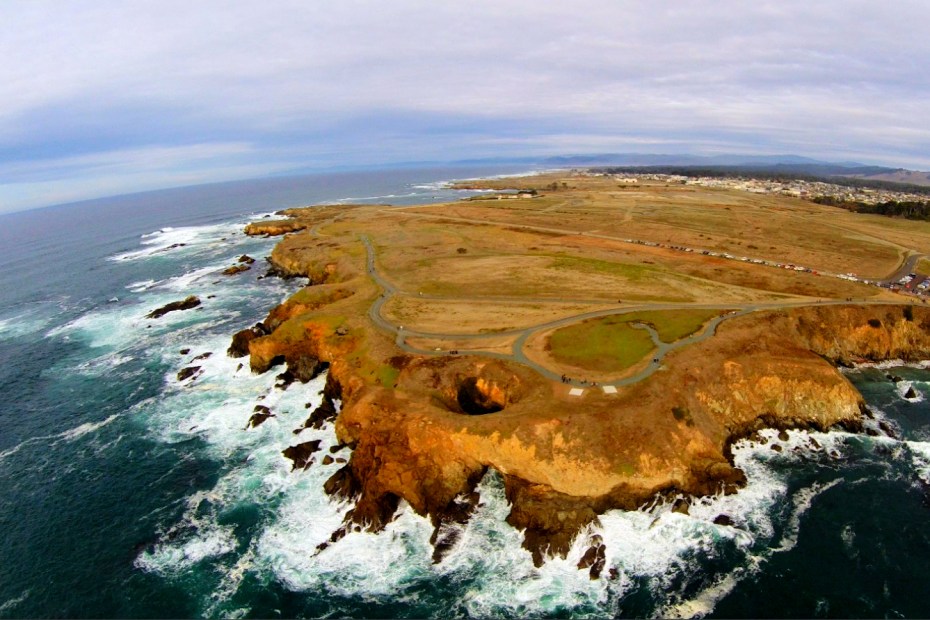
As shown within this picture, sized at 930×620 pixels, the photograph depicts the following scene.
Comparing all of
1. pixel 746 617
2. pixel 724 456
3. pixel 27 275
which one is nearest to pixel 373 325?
pixel 724 456

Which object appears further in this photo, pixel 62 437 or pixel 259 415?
pixel 259 415

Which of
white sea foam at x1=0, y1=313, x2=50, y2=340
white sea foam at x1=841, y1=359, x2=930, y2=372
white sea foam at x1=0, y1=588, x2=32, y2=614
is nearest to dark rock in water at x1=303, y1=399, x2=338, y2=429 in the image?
white sea foam at x1=0, y1=588, x2=32, y2=614

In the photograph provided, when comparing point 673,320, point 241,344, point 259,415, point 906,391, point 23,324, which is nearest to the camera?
point 259,415

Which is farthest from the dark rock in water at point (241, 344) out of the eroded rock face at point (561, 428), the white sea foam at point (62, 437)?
the eroded rock face at point (561, 428)

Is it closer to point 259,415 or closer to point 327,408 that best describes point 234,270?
point 259,415

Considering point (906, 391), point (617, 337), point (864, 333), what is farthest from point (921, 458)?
point (617, 337)

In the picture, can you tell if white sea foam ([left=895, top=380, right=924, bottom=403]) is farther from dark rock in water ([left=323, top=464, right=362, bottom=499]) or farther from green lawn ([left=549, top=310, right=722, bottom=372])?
dark rock in water ([left=323, top=464, right=362, bottom=499])

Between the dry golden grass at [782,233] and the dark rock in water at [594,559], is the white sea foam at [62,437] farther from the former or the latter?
the dry golden grass at [782,233]

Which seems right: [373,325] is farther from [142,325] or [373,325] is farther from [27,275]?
[27,275]
